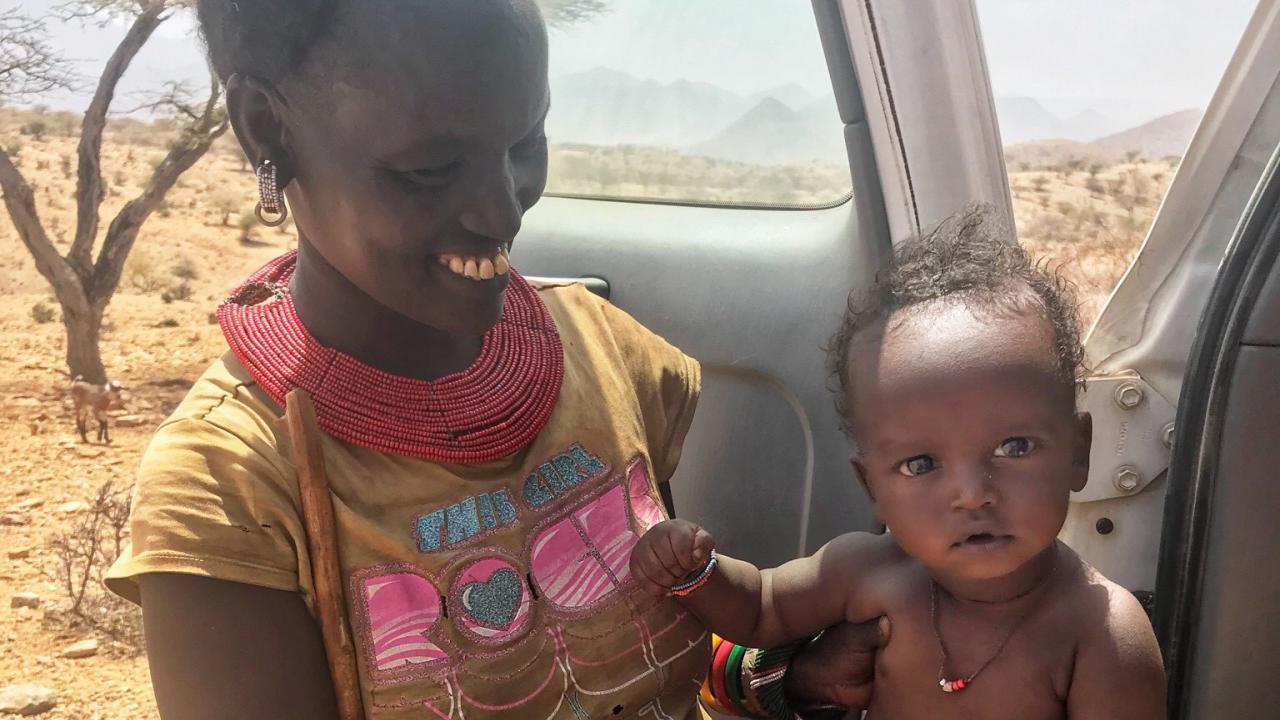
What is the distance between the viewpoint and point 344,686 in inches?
47.9

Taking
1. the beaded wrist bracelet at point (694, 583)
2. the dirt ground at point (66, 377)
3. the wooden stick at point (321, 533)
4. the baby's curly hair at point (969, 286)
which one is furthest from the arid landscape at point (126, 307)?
the wooden stick at point (321, 533)

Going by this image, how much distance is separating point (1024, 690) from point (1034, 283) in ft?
1.84

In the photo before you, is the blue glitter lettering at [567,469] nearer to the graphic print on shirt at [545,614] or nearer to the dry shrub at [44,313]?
the graphic print on shirt at [545,614]

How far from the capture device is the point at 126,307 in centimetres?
671

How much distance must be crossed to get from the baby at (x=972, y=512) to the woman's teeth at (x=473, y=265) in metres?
0.45

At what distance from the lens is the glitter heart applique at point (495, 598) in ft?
4.27

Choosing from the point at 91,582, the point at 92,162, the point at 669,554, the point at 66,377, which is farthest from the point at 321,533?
the point at 92,162

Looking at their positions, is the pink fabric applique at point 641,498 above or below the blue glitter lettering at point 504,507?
below

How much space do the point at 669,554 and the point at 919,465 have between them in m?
0.35

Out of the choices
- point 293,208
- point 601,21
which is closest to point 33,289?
point 601,21

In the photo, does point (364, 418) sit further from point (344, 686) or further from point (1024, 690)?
point (1024, 690)

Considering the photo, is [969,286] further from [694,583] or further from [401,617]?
[401,617]

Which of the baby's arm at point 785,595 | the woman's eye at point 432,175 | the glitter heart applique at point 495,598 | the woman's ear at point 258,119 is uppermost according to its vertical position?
the woman's ear at point 258,119

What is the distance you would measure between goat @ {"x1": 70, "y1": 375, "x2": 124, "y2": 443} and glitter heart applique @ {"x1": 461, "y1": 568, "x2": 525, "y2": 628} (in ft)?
13.4
